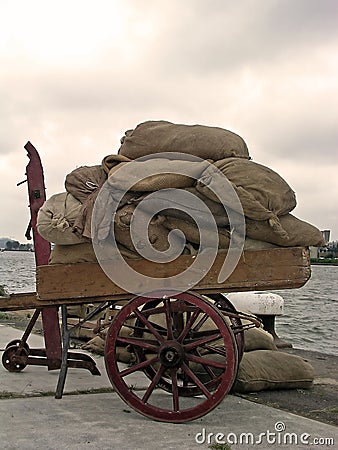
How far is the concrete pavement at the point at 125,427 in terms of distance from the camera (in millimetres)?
4070

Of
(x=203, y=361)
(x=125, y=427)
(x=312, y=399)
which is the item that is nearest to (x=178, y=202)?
(x=203, y=361)

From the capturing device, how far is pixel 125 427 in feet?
14.5

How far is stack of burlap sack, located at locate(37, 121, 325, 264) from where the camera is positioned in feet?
15.1

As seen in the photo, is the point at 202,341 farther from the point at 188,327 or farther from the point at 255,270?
the point at 255,270

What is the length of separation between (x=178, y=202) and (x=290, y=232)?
89 centimetres

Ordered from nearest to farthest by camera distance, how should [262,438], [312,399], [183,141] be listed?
[262,438] < [183,141] < [312,399]

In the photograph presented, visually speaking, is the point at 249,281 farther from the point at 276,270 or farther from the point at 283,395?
the point at 283,395

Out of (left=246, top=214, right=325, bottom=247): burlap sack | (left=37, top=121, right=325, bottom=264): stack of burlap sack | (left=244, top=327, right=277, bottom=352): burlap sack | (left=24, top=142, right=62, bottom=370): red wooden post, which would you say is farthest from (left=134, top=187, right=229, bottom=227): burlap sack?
(left=244, top=327, right=277, bottom=352): burlap sack

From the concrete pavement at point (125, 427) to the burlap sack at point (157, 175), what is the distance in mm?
1740

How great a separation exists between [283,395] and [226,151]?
8.50ft

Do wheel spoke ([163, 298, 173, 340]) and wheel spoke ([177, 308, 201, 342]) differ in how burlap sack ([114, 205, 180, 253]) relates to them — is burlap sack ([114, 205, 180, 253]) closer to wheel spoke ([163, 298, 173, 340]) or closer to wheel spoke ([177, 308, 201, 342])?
wheel spoke ([163, 298, 173, 340])

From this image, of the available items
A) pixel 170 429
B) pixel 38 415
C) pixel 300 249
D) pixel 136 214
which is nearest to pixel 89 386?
pixel 38 415

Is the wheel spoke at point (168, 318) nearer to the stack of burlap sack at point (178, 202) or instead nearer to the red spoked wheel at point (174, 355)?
the red spoked wheel at point (174, 355)

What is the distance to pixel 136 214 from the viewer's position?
4.67 meters
